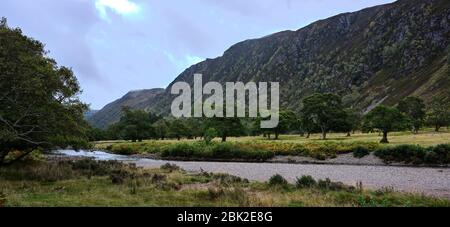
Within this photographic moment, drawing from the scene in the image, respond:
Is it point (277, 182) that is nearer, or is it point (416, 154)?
point (277, 182)

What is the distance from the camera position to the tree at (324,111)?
11544 centimetres

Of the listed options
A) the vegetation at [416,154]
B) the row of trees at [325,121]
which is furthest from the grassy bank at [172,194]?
the row of trees at [325,121]

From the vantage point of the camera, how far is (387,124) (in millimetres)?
91062

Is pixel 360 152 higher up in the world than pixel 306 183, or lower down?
higher up

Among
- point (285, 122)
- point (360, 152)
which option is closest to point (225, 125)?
point (285, 122)

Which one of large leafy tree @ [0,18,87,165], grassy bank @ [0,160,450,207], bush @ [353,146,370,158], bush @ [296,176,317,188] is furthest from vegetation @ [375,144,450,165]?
large leafy tree @ [0,18,87,165]

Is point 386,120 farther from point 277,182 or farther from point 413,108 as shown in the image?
point 277,182

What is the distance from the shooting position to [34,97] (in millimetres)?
32875

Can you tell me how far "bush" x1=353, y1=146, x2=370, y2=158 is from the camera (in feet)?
245

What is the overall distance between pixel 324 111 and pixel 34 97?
9320 centimetres

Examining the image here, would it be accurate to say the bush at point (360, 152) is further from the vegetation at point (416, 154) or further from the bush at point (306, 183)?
the bush at point (306, 183)
